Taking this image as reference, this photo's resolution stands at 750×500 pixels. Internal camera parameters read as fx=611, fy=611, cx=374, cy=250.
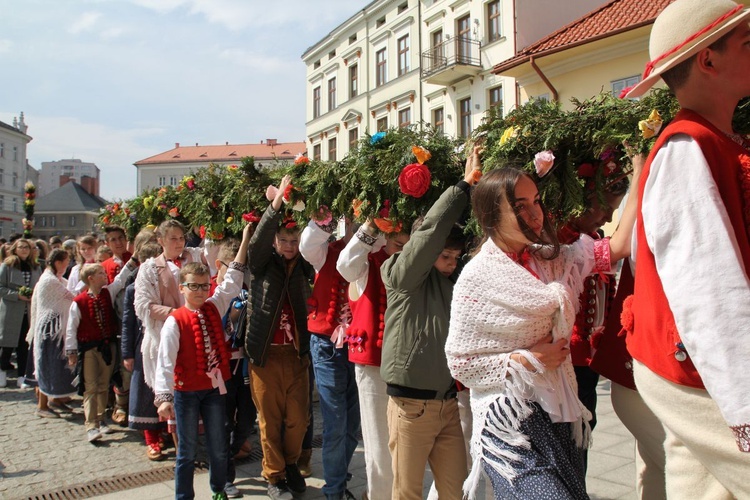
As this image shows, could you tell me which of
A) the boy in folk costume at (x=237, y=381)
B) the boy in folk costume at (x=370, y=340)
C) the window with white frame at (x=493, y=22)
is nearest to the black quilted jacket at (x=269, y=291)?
the boy in folk costume at (x=237, y=381)

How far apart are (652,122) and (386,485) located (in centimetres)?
246

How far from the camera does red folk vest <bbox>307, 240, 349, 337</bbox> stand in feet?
14.4

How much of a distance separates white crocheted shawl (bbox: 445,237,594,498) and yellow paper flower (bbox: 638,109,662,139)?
69cm

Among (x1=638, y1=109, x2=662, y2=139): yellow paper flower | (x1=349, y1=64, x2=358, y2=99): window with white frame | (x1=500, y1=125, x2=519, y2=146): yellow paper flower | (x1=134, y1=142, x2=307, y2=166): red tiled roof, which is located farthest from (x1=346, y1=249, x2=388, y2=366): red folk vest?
(x1=134, y1=142, x2=307, y2=166): red tiled roof

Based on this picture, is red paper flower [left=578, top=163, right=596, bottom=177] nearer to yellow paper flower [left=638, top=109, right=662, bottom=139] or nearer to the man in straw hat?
yellow paper flower [left=638, top=109, right=662, bottom=139]

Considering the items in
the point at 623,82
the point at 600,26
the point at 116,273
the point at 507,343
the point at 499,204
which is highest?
the point at 600,26

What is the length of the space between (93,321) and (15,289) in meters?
3.23

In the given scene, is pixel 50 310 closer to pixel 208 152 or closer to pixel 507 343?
pixel 507 343

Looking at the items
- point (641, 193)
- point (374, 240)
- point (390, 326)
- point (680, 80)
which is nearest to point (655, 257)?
point (641, 193)

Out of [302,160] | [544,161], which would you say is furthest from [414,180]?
[302,160]

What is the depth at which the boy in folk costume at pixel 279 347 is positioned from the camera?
458 centimetres

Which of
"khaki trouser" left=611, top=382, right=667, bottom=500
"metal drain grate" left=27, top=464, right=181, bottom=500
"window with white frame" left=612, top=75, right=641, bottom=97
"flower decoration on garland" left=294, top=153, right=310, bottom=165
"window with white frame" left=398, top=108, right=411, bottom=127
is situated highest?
"window with white frame" left=398, top=108, right=411, bottom=127

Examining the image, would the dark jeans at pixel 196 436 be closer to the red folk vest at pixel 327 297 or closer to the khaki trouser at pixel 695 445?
the red folk vest at pixel 327 297

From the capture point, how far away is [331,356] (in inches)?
170
